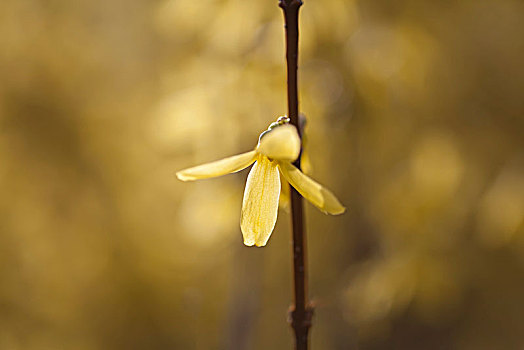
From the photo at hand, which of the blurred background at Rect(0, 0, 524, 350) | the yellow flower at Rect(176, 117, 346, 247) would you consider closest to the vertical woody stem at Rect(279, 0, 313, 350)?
the yellow flower at Rect(176, 117, 346, 247)

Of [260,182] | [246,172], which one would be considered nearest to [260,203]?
[260,182]

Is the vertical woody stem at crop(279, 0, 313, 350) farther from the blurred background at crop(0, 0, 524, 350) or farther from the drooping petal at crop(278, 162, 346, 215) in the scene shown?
the blurred background at crop(0, 0, 524, 350)

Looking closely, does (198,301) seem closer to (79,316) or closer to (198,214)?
(198,214)

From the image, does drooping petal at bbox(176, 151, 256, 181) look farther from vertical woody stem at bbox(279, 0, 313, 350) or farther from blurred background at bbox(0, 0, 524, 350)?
blurred background at bbox(0, 0, 524, 350)

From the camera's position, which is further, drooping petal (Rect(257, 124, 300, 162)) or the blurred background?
the blurred background

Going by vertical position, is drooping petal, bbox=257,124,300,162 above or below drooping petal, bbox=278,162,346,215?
above

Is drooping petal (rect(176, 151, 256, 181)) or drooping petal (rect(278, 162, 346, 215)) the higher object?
drooping petal (rect(176, 151, 256, 181))

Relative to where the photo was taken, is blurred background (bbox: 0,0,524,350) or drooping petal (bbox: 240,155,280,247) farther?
blurred background (bbox: 0,0,524,350)

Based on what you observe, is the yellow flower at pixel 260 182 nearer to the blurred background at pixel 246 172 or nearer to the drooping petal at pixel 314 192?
the drooping petal at pixel 314 192
